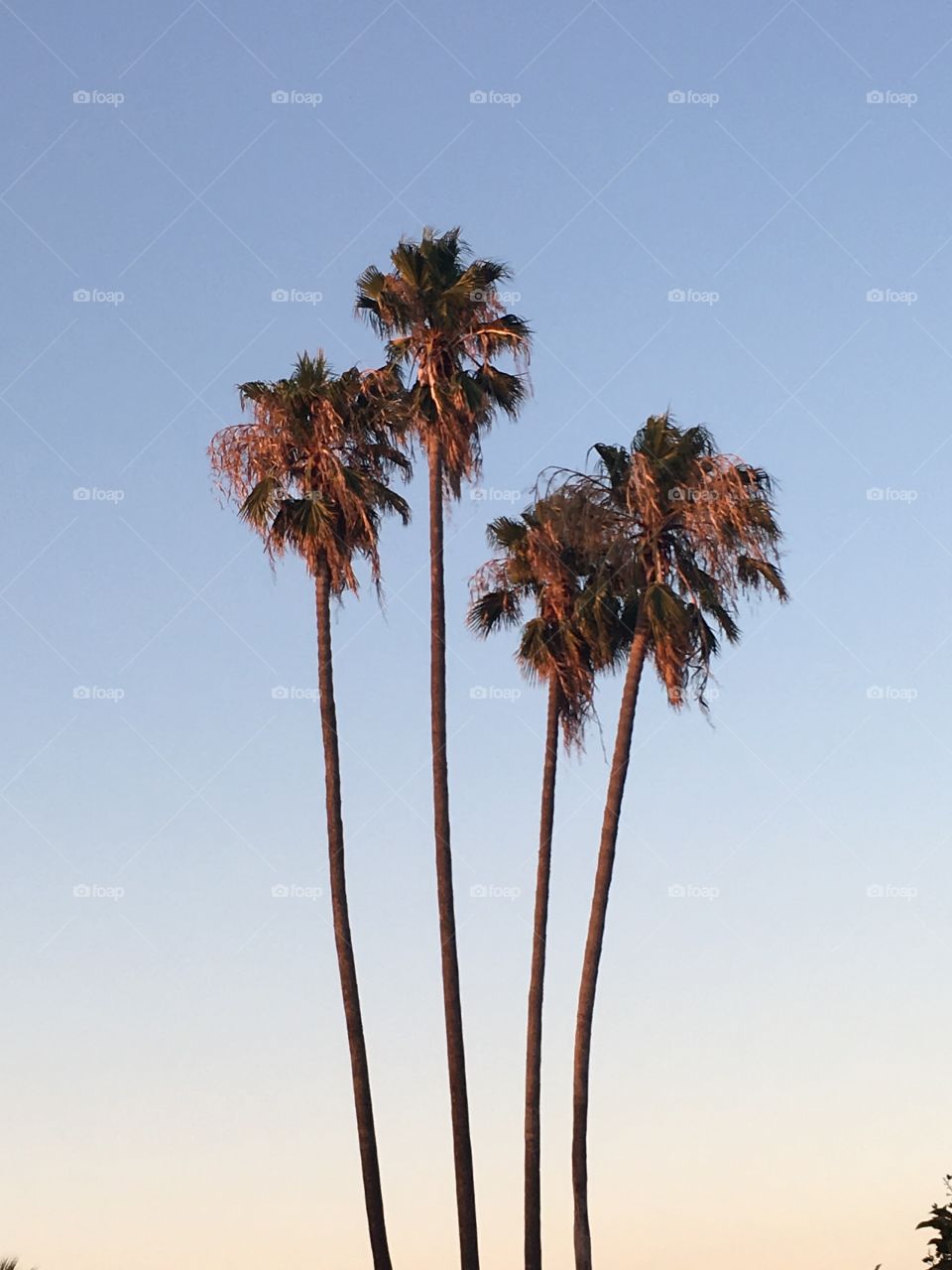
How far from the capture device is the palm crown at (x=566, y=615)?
148 ft

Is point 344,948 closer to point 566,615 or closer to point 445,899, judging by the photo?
point 445,899

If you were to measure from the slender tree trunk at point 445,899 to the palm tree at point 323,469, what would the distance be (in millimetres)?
1677

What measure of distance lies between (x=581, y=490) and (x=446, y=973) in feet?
39.1

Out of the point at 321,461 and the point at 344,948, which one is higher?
the point at 321,461

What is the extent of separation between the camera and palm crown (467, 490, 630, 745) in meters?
45.2

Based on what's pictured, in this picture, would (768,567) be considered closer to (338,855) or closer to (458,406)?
(458,406)

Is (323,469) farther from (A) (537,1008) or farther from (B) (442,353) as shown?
(A) (537,1008)

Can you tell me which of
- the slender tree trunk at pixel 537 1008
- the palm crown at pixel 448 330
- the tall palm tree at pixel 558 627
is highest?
the palm crown at pixel 448 330

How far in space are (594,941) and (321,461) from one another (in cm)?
1267

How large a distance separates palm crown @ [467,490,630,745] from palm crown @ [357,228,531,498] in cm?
260

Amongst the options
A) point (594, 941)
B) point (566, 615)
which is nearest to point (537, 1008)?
point (594, 941)

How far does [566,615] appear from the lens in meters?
46.1

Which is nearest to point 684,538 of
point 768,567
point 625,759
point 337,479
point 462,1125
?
point 768,567

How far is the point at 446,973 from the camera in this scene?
40.9 metres
